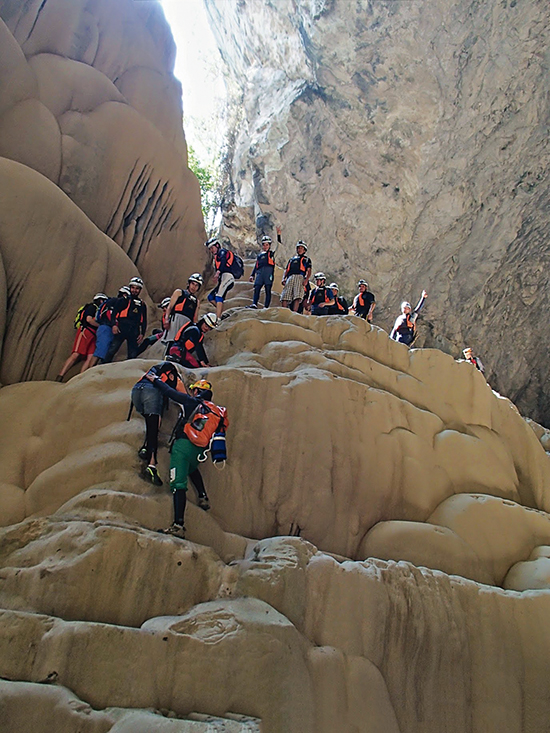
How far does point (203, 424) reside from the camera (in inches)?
176

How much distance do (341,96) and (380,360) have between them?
10404mm

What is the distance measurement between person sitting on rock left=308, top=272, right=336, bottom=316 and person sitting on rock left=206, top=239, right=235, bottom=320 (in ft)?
5.30

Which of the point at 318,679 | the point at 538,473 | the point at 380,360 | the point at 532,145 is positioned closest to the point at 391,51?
the point at 532,145

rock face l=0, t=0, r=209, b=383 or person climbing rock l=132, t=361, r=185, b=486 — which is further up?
rock face l=0, t=0, r=209, b=383

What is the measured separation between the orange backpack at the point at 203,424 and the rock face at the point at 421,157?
37.9 ft

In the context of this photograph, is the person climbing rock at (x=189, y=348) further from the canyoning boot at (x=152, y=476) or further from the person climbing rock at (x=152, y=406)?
the canyoning boot at (x=152, y=476)

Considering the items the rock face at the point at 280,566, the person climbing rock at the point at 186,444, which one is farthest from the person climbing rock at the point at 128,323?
the person climbing rock at the point at 186,444

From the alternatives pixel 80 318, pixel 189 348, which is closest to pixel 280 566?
pixel 189 348

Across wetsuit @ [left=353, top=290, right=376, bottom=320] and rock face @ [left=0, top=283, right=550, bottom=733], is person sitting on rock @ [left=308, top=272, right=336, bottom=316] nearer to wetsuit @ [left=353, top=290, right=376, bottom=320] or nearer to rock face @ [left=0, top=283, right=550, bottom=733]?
wetsuit @ [left=353, top=290, right=376, bottom=320]

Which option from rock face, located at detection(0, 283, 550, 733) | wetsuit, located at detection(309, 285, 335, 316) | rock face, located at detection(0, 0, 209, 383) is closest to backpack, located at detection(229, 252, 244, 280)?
wetsuit, located at detection(309, 285, 335, 316)

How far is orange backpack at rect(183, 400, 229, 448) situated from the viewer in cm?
440

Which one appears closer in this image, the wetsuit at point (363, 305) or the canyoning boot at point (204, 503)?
the canyoning boot at point (204, 503)

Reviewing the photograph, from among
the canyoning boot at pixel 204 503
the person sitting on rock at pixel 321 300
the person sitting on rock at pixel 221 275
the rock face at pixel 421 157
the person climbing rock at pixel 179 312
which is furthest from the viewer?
the rock face at pixel 421 157

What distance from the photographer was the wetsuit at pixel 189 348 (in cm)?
651
